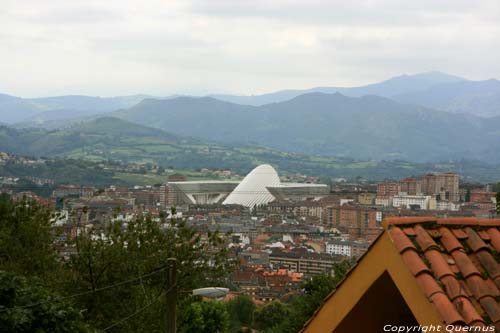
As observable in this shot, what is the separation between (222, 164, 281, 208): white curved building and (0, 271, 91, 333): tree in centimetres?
5482

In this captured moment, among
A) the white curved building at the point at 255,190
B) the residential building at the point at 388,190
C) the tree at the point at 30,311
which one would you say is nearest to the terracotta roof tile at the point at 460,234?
the tree at the point at 30,311

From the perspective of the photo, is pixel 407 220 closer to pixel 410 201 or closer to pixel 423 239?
pixel 423 239

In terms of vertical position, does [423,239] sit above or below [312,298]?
above

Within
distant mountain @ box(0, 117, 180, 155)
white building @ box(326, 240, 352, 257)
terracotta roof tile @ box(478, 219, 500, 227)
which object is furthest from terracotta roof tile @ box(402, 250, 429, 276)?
distant mountain @ box(0, 117, 180, 155)

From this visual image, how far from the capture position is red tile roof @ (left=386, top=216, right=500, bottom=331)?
1843 mm

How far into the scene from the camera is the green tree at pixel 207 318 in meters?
13.5

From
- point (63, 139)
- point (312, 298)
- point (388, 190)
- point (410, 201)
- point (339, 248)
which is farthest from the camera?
point (63, 139)

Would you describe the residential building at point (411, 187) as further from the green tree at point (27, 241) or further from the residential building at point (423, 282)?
the residential building at point (423, 282)

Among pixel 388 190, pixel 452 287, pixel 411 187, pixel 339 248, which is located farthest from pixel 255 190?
pixel 452 287

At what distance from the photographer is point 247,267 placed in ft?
91.1

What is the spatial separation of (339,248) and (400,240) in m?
30.7

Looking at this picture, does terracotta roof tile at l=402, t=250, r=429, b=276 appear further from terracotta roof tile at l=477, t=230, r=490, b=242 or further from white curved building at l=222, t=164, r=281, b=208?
white curved building at l=222, t=164, r=281, b=208

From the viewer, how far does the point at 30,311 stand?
15.0 ft

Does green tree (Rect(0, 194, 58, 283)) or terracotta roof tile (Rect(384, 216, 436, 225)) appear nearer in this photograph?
terracotta roof tile (Rect(384, 216, 436, 225))
